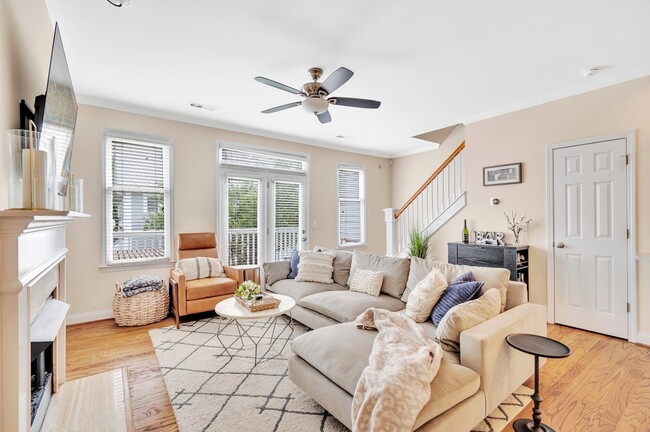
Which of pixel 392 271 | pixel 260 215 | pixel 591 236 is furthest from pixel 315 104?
pixel 591 236

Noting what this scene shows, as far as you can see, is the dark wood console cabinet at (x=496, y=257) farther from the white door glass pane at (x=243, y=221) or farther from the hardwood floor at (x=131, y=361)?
the hardwood floor at (x=131, y=361)

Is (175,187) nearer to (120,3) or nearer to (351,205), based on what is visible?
(120,3)

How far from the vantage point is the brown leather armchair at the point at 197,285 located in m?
A: 3.53

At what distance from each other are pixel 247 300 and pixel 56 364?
55.8 inches

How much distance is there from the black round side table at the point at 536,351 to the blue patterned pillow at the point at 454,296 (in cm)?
35

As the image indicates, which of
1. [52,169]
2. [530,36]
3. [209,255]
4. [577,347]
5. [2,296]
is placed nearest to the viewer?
[2,296]

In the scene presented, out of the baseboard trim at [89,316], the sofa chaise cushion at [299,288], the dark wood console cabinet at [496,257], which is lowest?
the baseboard trim at [89,316]

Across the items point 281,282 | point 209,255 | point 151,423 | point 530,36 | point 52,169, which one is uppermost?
point 530,36

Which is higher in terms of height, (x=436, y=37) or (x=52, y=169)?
(x=436, y=37)

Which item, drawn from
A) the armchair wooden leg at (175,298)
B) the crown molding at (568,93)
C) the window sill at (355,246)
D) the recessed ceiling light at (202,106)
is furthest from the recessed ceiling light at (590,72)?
the armchair wooden leg at (175,298)

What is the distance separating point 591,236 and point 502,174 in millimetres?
1205

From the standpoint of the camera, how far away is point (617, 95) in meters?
3.23

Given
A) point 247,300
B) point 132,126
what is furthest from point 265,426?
point 132,126

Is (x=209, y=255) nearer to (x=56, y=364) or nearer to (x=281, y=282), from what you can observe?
(x=281, y=282)
